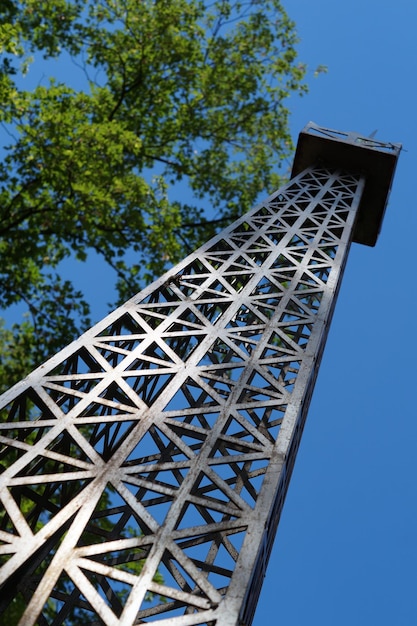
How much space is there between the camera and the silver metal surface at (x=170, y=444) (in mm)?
4496

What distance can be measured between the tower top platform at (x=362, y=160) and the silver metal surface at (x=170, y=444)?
321 centimetres

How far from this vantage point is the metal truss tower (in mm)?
4520

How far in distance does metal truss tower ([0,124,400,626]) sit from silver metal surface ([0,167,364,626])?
1cm

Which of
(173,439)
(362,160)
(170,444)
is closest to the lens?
(173,439)

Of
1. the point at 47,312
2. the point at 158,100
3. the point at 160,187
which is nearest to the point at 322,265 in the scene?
the point at 47,312

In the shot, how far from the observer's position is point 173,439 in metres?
5.57

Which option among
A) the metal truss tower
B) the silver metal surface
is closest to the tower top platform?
the metal truss tower

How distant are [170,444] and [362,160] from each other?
7867 mm

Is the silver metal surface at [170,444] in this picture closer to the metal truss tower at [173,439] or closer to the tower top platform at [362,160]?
the metal truss tower at [173,439]

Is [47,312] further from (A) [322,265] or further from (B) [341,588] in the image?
(B) [341,588]

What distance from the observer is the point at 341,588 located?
102ft

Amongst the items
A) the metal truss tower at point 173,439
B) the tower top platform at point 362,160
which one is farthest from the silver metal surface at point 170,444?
the tower top platform at point 362,160

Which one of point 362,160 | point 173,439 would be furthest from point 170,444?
point 362,160

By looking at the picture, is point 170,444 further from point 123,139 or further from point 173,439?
point 123,139
